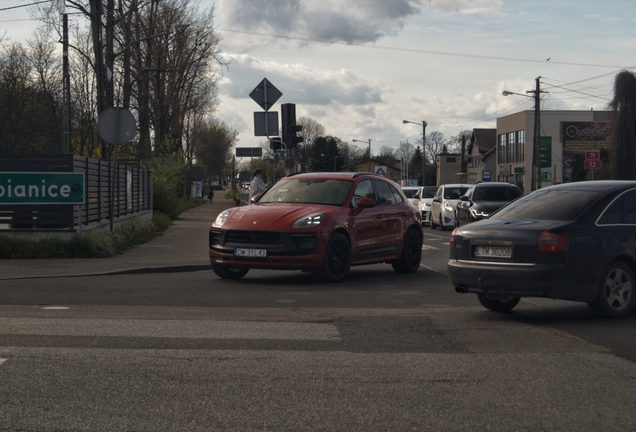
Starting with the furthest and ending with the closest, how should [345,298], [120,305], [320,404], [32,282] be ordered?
[32,282]
[345,298]
[120,305]
[320,404]

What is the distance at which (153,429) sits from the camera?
4406 mm

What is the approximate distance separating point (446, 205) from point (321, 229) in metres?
19.5

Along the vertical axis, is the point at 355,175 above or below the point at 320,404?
above

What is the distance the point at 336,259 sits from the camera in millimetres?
11938

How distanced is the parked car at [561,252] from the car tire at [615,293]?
1 cm

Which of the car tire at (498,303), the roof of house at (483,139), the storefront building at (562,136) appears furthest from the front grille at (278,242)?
the roof of house at (483,139)

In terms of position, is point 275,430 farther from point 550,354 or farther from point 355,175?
point 355,175

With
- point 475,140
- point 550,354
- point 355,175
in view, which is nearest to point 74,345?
point 550,354

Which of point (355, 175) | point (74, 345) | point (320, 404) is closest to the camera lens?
point (320, 404)

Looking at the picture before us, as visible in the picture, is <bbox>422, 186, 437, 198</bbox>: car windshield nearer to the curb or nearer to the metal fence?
the metal fence

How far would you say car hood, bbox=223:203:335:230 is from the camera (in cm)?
1159

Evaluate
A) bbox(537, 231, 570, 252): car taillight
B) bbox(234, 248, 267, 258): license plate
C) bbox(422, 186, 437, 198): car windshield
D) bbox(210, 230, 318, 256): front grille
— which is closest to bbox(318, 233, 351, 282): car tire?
bbox(210, 230, 318, 256): front grille

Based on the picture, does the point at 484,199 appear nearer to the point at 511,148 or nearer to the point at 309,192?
the point at 309,192

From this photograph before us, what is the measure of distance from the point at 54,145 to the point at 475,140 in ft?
239
